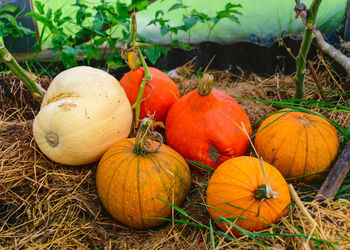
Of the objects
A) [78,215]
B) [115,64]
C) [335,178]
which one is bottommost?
[78,215]

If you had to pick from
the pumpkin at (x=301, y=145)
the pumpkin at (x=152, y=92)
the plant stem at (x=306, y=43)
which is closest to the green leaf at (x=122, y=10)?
the pumpkin at (x=152, y=92)

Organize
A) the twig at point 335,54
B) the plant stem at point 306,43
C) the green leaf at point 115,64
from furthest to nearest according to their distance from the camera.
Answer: the green leaf at point 115,64 → the twig at point 335,54 → the plant stem at point 306,43

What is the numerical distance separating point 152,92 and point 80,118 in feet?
2.10

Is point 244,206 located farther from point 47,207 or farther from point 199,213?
point 47,207

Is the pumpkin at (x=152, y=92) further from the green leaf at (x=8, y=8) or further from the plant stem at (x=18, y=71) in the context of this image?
the green leaf at (x=8, y=8)

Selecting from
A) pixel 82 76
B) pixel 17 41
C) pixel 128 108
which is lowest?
pixel 17 41

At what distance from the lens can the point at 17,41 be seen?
4191 millimetres

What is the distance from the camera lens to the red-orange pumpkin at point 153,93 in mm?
2477

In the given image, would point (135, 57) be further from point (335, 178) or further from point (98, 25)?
point (335, 178)

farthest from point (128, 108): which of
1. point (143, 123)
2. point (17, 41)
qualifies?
point (17, 41)

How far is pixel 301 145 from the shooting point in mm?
1969

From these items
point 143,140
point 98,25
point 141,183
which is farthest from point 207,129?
point 98,25

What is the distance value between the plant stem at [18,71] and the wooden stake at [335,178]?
2020 mm

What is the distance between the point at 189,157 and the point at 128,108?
0.52 meters
